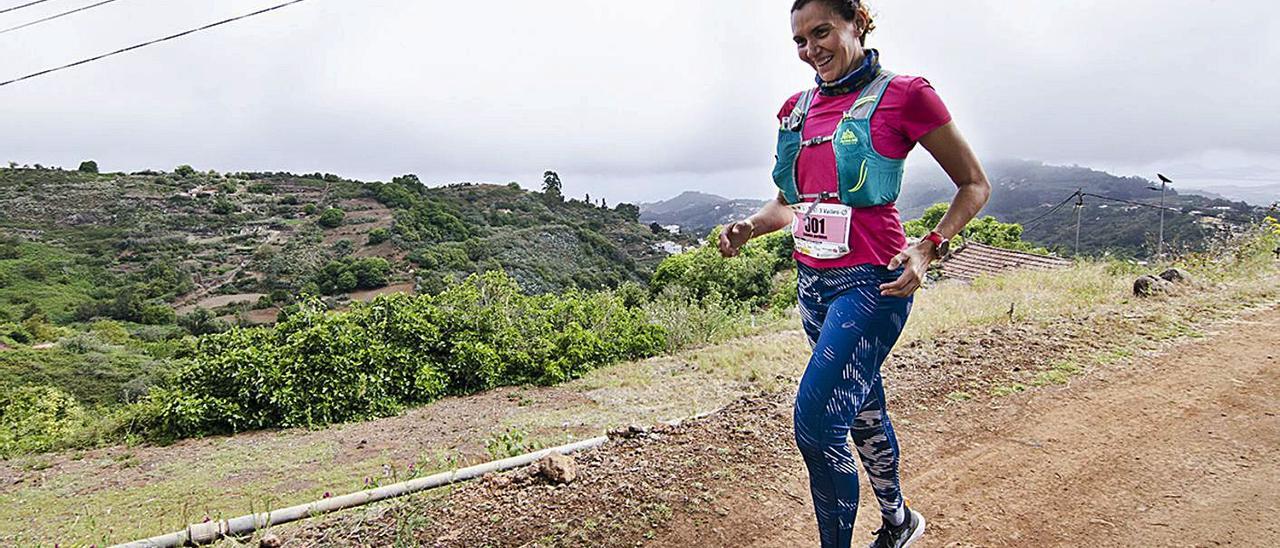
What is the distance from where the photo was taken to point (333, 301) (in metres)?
36.9

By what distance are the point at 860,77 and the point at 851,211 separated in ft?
1.08

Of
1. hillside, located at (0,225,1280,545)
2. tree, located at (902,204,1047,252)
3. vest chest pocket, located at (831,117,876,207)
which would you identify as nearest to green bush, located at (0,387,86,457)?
hillside, located at (0,225,1280,545)

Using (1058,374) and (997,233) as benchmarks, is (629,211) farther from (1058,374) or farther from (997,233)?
(1058,374)

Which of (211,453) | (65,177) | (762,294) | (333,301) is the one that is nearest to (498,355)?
(211,453)

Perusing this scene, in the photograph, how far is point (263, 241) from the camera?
50375 mm

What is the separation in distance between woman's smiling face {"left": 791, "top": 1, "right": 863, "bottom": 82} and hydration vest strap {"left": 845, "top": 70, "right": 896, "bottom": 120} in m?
0.08

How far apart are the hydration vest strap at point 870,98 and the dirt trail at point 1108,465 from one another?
159 cm

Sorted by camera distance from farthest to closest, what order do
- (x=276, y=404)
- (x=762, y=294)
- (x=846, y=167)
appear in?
(x=762, y=294)
(x=276, y=404)
(x=846, y=167)

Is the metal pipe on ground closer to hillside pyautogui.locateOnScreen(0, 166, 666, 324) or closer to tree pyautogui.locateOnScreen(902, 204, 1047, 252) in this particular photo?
tree pyautogui.locateOnScreen(902, 204, 1047, 252)

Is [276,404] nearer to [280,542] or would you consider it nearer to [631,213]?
[280,542]

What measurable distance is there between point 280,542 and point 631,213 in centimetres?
5750

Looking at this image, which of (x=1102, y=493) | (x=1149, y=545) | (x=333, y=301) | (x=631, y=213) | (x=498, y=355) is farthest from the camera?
(x=631, y=213)

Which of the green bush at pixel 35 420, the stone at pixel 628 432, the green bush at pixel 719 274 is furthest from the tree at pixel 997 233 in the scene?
the green bush at pixel 35 420

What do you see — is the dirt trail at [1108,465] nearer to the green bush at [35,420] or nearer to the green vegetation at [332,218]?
the green bush at [35,420]
